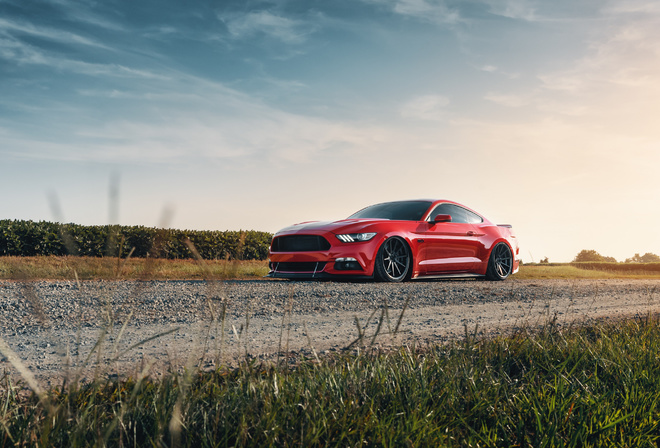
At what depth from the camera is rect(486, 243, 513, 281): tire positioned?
399 inches

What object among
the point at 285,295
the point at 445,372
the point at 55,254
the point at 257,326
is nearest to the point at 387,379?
the point at 445,372

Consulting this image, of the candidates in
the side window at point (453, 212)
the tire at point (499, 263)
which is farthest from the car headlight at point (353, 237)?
the tire at point (499, 263)

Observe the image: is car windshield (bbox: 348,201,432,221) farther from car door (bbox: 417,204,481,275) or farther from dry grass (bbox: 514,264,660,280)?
dry grass (bbox: 514,264,660,280)

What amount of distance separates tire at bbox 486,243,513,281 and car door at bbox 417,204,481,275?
484 mm

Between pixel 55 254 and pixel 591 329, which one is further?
pixel 55 254

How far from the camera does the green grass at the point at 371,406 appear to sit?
6.10 feet

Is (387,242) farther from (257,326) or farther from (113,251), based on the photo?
(113,251)

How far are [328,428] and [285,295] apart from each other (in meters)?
4.02

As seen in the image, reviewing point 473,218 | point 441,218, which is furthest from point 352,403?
point 473,218

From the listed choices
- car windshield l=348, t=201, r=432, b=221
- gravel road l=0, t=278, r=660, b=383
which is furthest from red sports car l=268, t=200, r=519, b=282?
gravel road l=0, t=278, r=660, b=383

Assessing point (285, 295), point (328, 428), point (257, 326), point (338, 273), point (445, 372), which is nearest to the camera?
point (328, 428)

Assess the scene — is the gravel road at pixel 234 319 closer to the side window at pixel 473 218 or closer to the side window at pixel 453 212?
the side window at pixel 453 212

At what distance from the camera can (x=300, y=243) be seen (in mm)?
8188

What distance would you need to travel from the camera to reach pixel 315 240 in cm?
801
